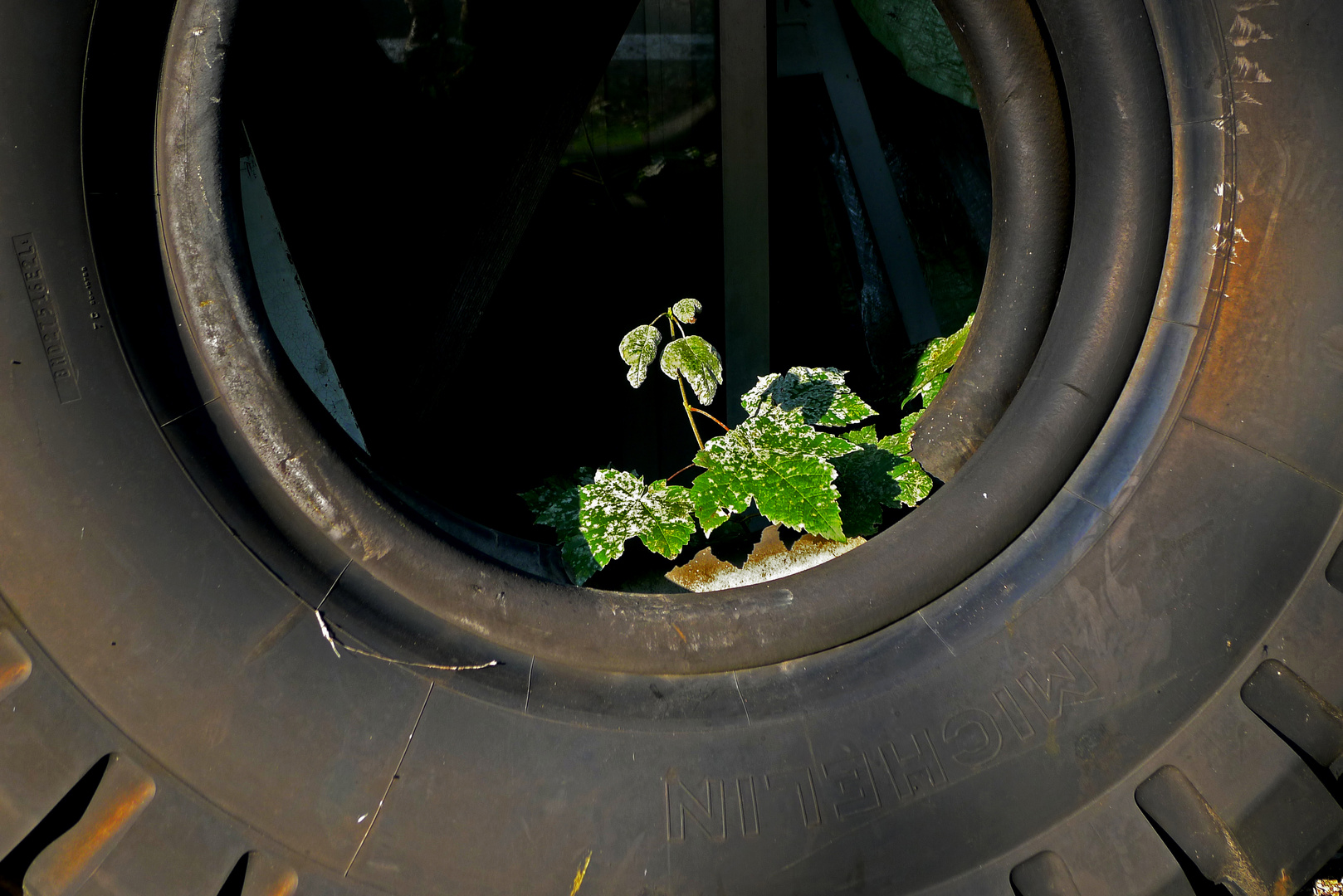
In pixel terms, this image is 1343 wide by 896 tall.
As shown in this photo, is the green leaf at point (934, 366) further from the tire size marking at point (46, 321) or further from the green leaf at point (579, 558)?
the tire size marking at point (46, 321)

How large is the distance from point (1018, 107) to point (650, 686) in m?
0.89

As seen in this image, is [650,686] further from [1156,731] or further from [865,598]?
[1156,731]

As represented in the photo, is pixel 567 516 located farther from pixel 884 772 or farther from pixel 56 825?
pixel 56 825

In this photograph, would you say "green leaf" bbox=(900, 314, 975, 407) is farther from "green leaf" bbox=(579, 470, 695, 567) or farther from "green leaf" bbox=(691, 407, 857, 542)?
"green leaf" bbox=(579, 470, 695, 567)

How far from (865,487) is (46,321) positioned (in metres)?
1.02

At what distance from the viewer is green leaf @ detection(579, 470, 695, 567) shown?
1157 mm

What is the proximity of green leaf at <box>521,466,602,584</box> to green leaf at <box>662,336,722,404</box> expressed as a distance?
0.22 metres

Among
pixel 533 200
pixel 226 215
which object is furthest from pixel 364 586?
pixel 533 200

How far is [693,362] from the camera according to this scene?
1396 mm

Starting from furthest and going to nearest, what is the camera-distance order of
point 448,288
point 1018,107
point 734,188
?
point 734,188 → point 448,288 → point 1018,107

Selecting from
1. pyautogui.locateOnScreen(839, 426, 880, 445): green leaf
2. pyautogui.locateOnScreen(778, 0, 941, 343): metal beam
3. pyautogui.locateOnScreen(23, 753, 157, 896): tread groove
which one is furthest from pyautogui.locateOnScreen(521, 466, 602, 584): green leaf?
pyautogui.locateOnScreen(778, 0, 941, 343): metal beam

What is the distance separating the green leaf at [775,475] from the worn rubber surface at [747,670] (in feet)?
0.63

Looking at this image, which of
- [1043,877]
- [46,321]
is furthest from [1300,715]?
[46,321]

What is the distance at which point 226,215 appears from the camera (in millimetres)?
954
